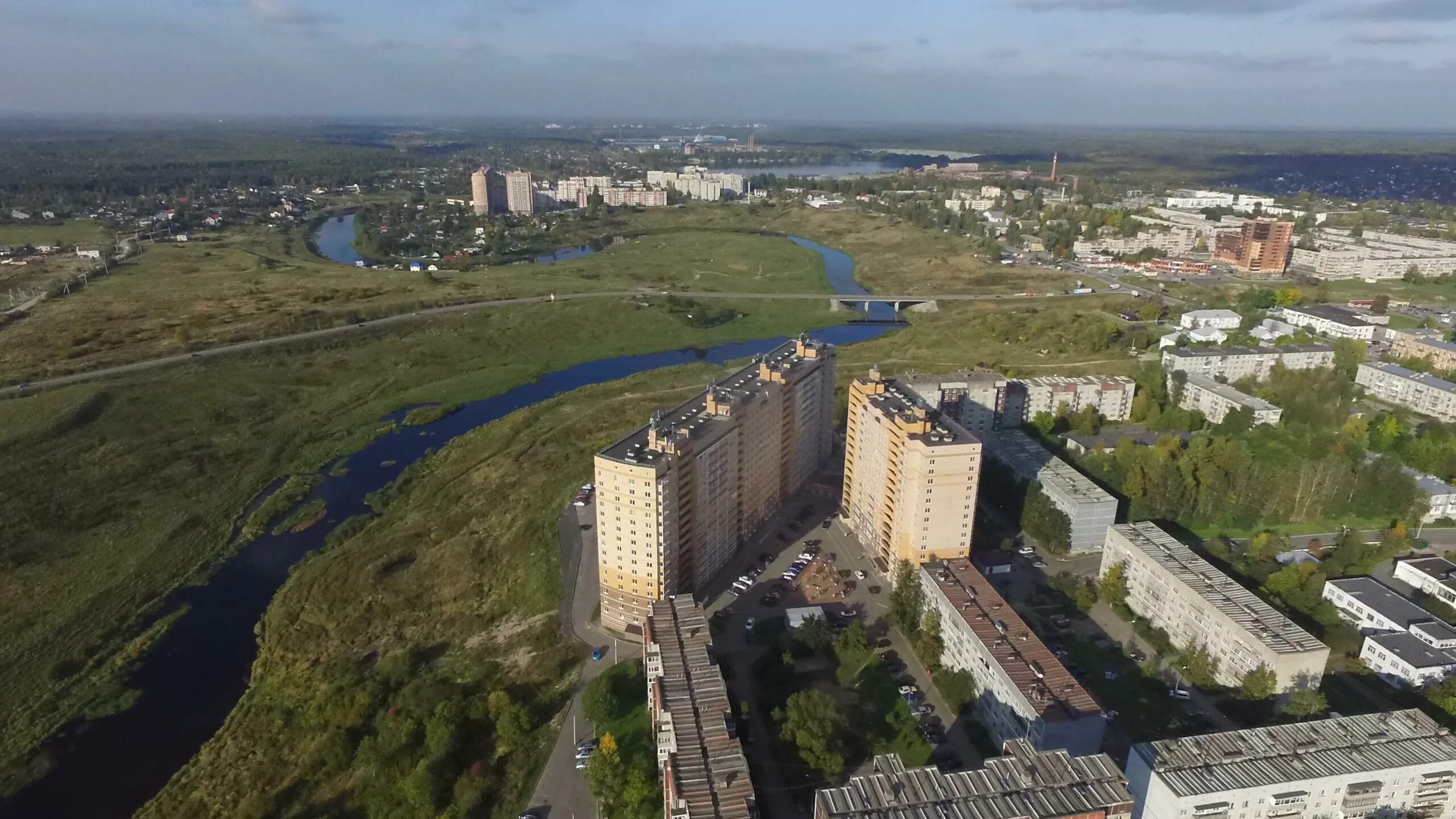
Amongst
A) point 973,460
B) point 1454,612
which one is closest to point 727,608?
point 973,460

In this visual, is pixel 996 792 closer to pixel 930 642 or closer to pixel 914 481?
pixel 930 642

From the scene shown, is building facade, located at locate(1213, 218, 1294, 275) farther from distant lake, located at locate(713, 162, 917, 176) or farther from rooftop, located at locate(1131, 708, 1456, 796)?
distant lake, located at locate(713, 162, 917, 176)

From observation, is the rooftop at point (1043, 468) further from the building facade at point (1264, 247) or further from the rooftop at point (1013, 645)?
the building facade at point (1264, 247)

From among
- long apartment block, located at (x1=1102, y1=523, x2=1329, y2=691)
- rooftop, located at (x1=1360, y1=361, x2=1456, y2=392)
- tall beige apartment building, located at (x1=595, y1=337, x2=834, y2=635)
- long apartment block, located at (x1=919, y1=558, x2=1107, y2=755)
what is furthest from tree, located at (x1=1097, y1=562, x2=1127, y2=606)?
rooftop, located at (x1=1360, y1=361, x2=1456, y2=392)

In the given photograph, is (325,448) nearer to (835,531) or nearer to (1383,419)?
(835,531)

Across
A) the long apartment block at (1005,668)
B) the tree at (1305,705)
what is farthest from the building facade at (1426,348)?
the long apartment block at (1005,668)
